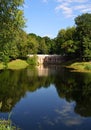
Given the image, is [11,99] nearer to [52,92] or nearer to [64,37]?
[52,92]

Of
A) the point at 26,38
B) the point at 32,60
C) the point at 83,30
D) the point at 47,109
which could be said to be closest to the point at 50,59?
the point at 32,60

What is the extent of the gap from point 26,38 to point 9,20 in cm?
6778

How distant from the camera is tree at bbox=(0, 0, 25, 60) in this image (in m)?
26.3

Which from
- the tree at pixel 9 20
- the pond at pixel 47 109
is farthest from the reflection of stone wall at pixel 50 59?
the tree at pixel 9 20

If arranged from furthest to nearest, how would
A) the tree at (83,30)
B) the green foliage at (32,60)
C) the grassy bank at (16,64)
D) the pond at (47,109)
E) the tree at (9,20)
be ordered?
1. the green foliage at (32,60)
2. the tree at (83,30)
3. the grassy bank at (16,64)
4. the tree at (9,20)
5. the pond at (47,109)

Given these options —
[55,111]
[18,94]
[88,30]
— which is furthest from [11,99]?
[88,30]

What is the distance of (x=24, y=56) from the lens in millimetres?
114750

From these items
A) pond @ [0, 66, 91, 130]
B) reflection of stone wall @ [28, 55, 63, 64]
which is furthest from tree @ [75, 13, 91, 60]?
pond @ [0, 66, 91, 130]

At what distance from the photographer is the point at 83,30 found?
101688 millimetres

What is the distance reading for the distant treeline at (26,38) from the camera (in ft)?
87.9

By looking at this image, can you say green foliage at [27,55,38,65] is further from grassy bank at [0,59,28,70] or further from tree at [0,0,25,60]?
tree at [0,0,25,60]

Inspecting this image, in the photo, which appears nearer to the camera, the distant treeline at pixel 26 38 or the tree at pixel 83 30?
the distant treeline at pixel 26 38

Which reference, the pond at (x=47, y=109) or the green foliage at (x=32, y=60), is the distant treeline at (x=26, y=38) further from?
the pond at (x=47, y=109)

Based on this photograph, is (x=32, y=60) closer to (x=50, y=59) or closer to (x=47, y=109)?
(x=50, y=59)
